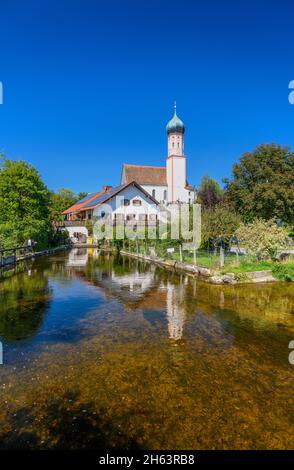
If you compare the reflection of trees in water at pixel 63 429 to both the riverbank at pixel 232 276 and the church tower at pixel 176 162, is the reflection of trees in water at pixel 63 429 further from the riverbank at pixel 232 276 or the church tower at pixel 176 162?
the church tower at pixel 176 162

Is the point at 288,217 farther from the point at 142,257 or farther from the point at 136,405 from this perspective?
the point at 136,405

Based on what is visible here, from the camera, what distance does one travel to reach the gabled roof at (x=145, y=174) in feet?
220

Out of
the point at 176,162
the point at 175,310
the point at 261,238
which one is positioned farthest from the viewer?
the point at 176,162

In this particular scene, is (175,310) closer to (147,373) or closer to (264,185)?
(147,373)

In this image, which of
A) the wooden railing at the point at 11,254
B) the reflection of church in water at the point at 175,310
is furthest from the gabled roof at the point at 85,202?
the reflection of church in water at the point at 175,310

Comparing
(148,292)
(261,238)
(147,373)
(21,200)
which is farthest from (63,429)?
(21,200)

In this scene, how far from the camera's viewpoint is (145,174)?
68750mm

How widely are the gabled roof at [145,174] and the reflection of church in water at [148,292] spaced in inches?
1886

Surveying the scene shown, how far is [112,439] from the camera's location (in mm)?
4430

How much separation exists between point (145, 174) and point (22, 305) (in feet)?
195

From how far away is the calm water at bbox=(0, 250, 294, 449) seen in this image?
4570 mm

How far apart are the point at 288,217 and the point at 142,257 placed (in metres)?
17.1

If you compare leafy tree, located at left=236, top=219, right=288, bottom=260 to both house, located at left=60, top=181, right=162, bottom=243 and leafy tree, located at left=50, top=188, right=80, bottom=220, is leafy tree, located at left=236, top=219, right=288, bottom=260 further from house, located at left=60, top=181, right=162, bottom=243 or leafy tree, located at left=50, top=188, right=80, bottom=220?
leafy tree, located at left=50, top=188, right=80, bottom=220

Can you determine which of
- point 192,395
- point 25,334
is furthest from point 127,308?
point 192,395
